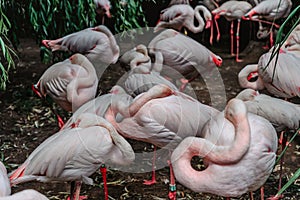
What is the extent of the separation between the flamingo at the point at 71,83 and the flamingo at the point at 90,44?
57 centimetres

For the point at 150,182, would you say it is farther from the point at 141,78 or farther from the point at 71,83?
the point at 71,83

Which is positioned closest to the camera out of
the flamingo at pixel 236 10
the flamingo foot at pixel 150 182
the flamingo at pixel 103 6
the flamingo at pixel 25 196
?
the flamingo at pixel 25 196

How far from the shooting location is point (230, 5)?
6.25 meters

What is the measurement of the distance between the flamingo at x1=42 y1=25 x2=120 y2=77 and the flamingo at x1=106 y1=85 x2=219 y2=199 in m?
1.49

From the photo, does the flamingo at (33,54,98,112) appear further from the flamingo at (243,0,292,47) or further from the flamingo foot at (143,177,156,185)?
the flamingo at (243,0,292,47)

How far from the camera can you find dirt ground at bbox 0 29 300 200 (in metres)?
3.17

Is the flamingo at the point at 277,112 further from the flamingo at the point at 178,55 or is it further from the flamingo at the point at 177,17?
the flamingo at the point at 177,17

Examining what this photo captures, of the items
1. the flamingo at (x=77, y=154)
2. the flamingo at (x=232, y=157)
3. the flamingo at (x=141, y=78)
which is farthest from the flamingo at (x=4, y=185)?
the flamingo at (x=141, y=78)

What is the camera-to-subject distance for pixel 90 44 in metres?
4.22

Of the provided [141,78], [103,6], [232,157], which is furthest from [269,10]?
[232,157]

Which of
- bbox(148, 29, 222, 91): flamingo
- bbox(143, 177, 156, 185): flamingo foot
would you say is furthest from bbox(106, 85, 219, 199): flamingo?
bbox(148, 29, 222, 91): flamingo

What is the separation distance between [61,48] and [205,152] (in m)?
2.21

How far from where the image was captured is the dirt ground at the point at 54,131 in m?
3.17

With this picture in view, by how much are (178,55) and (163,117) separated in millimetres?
1453
